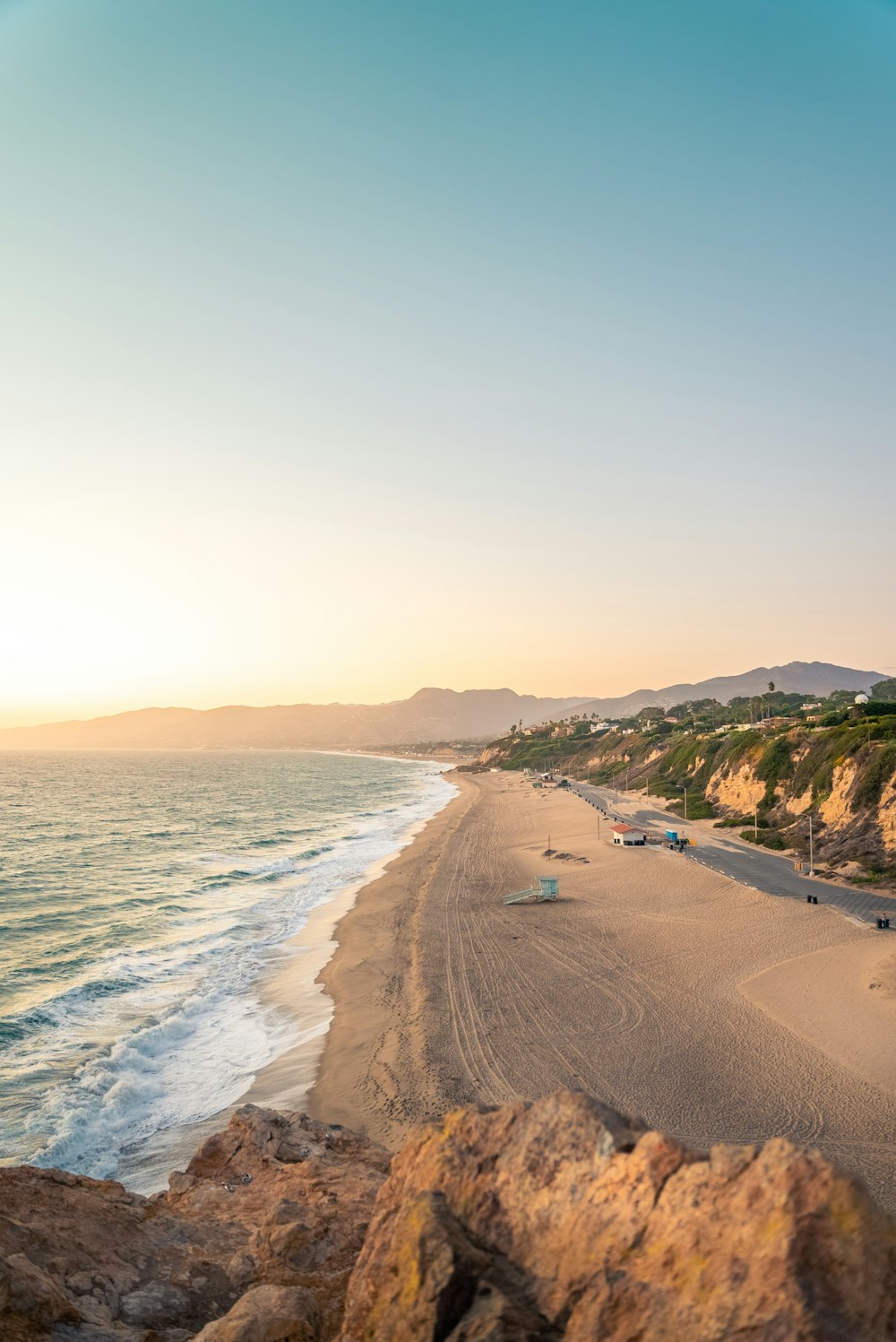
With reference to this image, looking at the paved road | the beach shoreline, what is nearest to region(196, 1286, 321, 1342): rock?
the beach shoreline

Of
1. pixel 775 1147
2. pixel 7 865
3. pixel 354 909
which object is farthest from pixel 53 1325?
pixel 7 865

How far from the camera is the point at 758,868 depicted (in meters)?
35.6

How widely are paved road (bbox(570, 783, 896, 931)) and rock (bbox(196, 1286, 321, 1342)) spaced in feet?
84.8

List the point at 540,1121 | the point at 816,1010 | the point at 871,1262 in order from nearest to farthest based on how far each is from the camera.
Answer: the point at 871,1262
the point at 540,1121
the point at 816,1010

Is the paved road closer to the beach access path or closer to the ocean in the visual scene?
the beach access path

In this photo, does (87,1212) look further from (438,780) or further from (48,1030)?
(438,780)

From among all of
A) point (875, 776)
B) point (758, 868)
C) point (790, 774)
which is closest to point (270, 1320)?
point (758, 868)

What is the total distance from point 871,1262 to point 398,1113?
1190cm

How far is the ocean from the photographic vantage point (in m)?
14.6

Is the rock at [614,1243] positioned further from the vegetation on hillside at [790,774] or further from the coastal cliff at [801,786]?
the vegetation on hillside at [790,774]

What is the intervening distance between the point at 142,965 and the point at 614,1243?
939 inches

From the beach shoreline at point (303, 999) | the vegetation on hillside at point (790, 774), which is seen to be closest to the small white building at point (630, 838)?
the vegetation on hillside at point (790, 774)

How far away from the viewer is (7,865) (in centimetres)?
4197

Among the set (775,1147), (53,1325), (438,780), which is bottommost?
(438,780)
